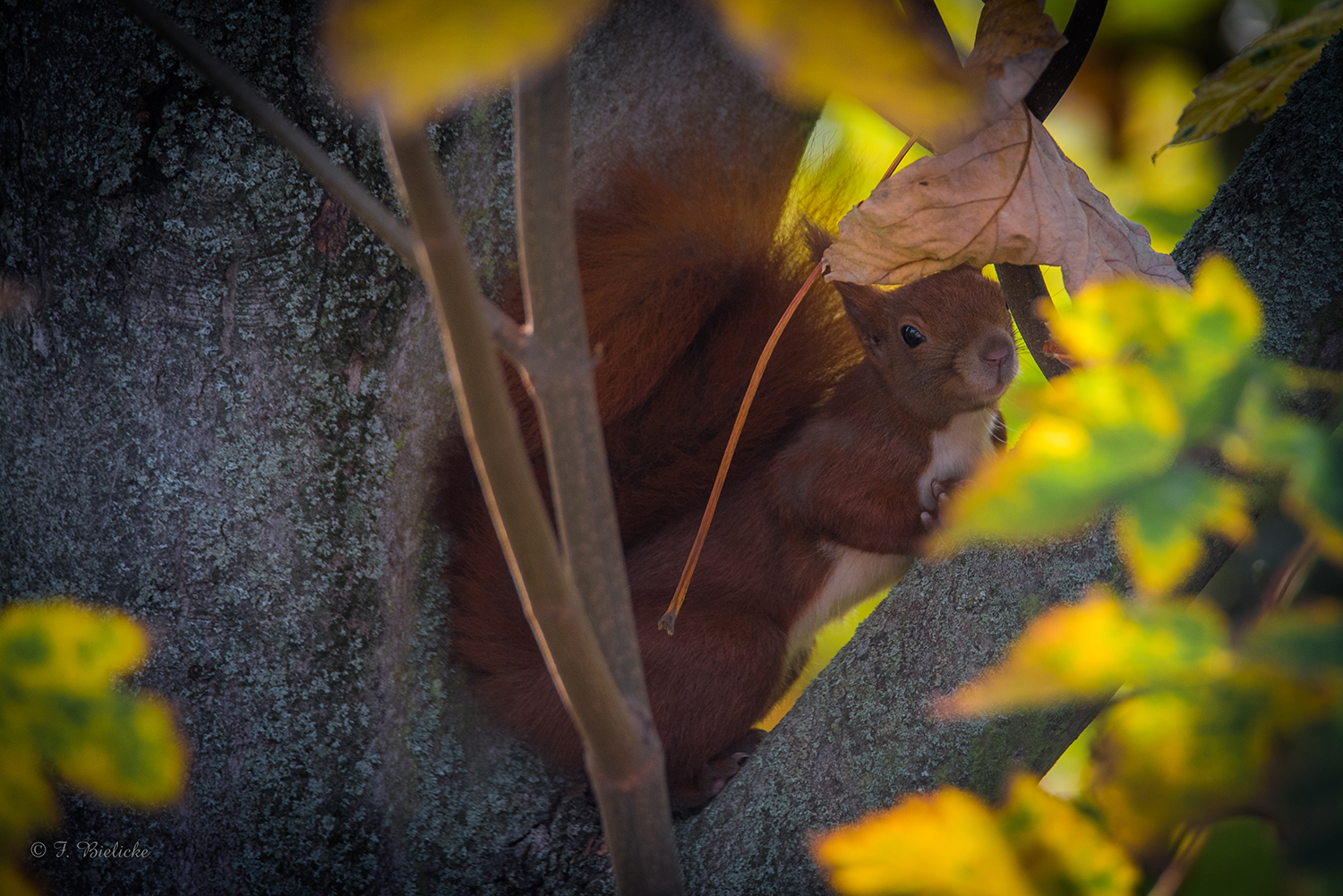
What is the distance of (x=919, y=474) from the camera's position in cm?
110

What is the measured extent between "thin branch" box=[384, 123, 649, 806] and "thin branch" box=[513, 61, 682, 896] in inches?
0.5

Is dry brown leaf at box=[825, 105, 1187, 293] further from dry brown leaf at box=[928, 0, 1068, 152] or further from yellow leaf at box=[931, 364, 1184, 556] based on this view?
yellow leaf at box=[931, 364, 1184, 556]

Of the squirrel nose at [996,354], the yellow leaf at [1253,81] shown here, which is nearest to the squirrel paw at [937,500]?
the squirrel nose at [996,354]

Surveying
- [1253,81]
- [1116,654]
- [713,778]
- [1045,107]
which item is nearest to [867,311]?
[1045,107]

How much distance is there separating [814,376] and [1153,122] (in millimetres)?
1006

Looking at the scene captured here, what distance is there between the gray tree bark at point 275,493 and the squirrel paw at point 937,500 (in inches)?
13.4

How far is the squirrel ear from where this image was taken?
1.05 m

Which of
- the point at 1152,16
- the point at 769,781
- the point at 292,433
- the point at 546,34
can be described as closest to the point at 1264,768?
the point at 546,34

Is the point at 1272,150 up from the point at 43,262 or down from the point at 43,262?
down

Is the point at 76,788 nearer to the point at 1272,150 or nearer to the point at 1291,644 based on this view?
the point at 1291,644

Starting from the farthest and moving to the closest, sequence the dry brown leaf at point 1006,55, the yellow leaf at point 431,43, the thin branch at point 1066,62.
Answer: the thin branch at point 1066,62
the dry brown leaf at point 1006,55
the yellow leaf at point 431,43

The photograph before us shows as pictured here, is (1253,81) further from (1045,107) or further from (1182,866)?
(1182,866)

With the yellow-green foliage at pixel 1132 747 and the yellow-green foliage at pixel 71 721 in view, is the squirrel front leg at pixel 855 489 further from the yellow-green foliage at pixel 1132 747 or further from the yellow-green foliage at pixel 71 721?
the yellow-green foliage at pixel 71 721

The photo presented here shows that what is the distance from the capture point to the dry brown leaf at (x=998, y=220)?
0.71 meters
